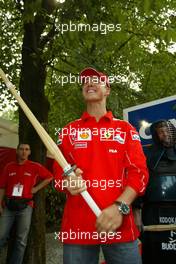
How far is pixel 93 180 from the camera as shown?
104 inches

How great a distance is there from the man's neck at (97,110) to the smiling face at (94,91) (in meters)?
0.05

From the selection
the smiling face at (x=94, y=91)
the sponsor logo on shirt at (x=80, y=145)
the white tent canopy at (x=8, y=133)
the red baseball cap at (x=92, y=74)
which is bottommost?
the sponsor logo on shirt at (x=80, y=145)

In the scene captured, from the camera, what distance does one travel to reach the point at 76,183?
8.04 ft

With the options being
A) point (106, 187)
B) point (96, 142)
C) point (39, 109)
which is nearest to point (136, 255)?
point (106, 187)

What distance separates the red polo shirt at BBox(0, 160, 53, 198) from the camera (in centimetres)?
779

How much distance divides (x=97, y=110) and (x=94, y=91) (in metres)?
0.13

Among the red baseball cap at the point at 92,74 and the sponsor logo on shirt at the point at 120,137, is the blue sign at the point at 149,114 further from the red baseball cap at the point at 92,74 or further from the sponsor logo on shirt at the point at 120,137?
the sponsor logo on shirt at the point at 120,137

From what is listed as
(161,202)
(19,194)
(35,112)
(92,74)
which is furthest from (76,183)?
(35,112)

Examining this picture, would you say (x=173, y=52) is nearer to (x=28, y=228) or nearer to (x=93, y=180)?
(x=28, y=228)

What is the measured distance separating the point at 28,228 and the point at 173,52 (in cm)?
533

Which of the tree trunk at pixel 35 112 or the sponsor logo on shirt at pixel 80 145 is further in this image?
the tree trunk at pixel 35 112

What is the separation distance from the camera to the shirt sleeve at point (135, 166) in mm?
2586

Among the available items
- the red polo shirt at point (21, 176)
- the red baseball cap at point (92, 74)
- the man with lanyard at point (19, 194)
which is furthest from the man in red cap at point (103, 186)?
the red polo shirt at point (21, 176)

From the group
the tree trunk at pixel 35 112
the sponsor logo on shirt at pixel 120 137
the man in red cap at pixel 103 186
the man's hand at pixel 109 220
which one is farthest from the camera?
the tree trunk at pixel 35 112
